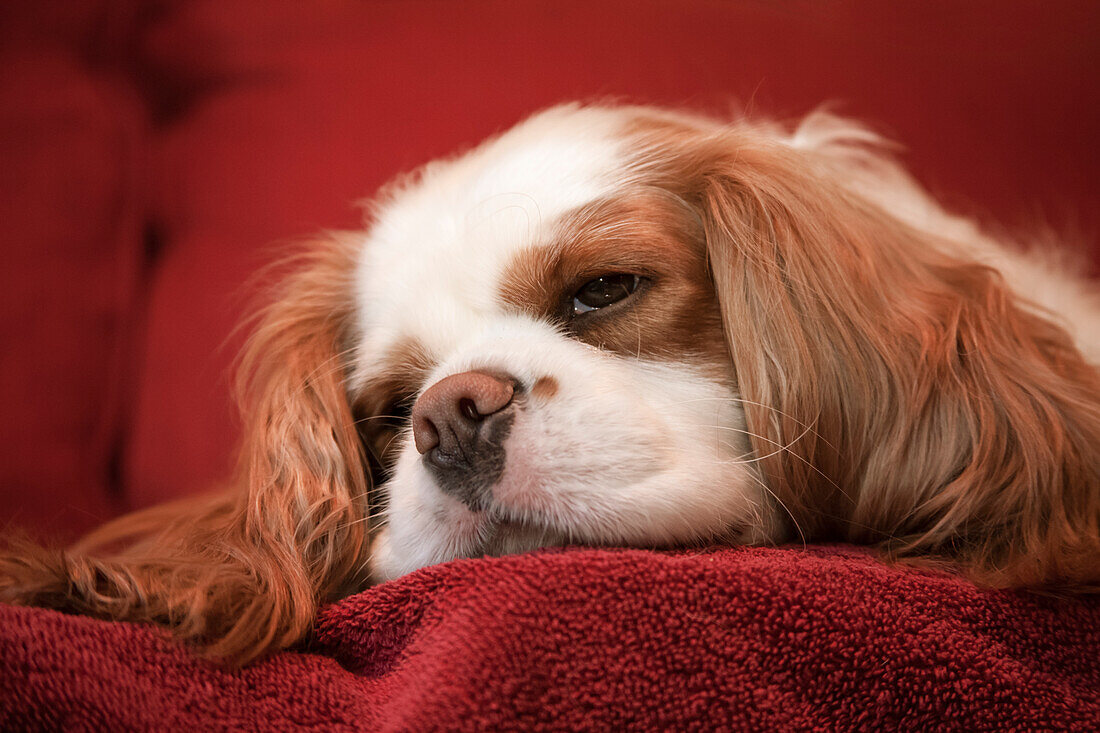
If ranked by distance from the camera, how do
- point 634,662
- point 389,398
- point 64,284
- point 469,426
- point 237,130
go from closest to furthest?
point 634,662 < point 469,426 < point 389,398 < point 64,284 < point 237,130

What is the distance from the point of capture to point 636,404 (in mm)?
837

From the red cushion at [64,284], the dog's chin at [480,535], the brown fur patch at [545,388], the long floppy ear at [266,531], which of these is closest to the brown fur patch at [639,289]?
the brown fur patch at [545,388]

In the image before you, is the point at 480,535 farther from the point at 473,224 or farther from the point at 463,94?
the point at 463,94

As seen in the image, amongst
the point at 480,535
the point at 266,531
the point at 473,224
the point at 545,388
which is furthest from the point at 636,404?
the point at 266,531

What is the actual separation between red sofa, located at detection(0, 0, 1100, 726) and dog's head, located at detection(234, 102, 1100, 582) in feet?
1.32

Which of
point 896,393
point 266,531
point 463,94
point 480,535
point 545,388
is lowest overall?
point 266,531

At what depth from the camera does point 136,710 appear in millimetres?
598

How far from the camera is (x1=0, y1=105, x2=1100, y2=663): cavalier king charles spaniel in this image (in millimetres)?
796

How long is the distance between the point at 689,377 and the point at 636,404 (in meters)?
0.10

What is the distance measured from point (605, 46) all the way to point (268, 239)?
0.71 m

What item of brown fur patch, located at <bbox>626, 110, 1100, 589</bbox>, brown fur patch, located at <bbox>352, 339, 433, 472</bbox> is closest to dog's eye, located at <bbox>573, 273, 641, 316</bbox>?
brown fur patch, located at <bbox>626, 110, 1100, 589</bbox>

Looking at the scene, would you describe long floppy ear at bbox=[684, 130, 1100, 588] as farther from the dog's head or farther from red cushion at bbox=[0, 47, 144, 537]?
red cushion at bbox=[0, 47, 144, 537]

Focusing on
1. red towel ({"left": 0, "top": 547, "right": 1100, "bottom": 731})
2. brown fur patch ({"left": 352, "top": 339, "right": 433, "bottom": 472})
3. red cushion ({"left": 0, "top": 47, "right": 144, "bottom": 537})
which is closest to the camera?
red towel ({"left": 0, "top": 547, "right": 1100, "bottom": 731})

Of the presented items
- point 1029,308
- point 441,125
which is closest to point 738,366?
point 1029,308
